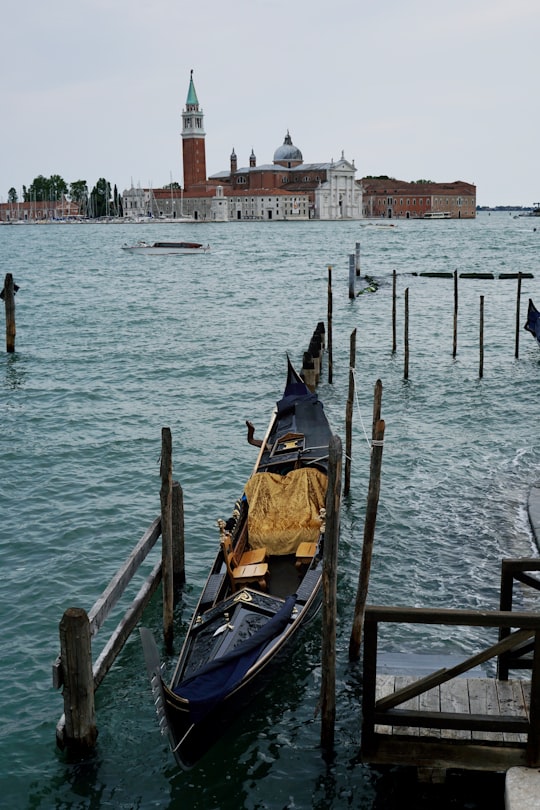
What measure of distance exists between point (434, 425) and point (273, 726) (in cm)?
972

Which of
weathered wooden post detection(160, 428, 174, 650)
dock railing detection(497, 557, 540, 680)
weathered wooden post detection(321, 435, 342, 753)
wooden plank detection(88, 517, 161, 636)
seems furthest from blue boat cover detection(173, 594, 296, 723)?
dock railing detection(497, 557, 540, 680)

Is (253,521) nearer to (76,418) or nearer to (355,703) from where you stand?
(355,703)

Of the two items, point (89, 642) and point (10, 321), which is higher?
point (10, 321)

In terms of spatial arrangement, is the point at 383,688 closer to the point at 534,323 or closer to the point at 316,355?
the point at 316,355

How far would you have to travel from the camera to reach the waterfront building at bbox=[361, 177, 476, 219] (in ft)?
514

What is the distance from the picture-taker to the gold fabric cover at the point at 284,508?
31.0 feet

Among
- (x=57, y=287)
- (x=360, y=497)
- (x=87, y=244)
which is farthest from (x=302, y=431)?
(x=87, y=244)

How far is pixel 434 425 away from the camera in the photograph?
637 inches

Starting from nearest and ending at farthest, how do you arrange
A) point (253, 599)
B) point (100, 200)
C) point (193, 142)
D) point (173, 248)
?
point (253, 599)
point (173, 248)
point (193, 142)
point (100, 200)

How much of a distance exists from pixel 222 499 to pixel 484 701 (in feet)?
22.4

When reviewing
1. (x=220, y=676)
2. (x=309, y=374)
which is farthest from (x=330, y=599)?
(x=309, y=374)

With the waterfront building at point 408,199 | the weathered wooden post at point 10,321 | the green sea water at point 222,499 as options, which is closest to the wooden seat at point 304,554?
the green sea water at point 222,499

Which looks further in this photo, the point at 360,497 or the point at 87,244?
the point at 87,244

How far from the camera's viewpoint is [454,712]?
18.8ft
